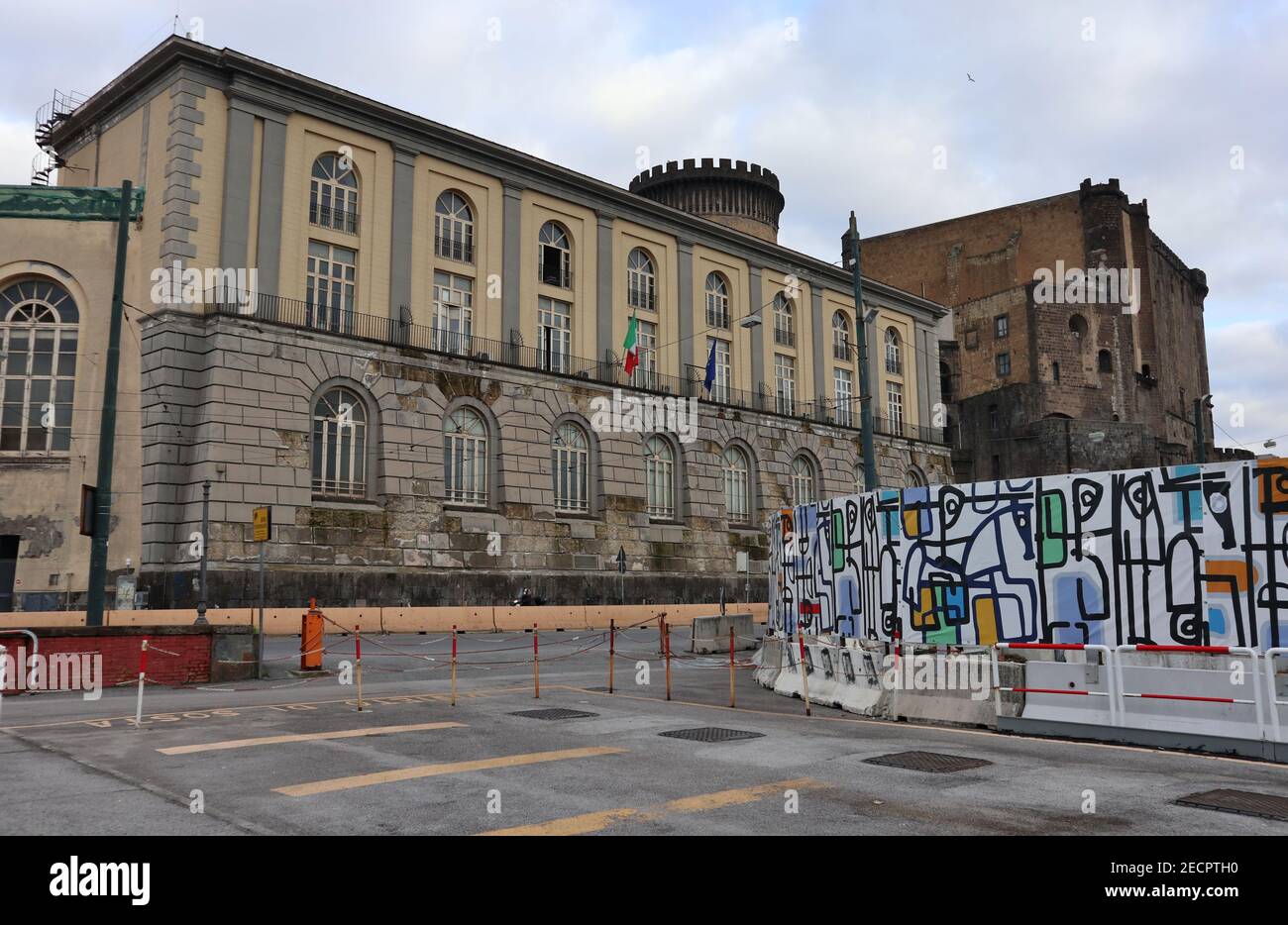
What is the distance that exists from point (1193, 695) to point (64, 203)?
1475 inches

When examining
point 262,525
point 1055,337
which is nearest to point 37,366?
point 262,525

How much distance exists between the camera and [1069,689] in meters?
11.2

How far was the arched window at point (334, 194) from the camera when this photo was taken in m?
36.4

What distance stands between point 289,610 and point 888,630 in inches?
863

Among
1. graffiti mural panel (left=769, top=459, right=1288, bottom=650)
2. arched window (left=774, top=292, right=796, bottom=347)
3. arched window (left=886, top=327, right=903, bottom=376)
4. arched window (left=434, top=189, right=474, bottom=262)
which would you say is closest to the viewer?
graffiti mural panel (left=769, top=459, right=1288, bottom=650)

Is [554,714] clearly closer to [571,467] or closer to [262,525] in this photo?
[262,525]

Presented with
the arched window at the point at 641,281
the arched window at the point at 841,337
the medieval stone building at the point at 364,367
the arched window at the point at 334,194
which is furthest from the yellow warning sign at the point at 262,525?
the arched window at the point at 841,337

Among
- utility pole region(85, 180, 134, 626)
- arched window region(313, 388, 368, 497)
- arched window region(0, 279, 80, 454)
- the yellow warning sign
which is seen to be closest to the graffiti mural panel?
utility pole region(85, 180, 134, 626)

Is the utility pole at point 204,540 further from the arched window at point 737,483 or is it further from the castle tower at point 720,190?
the castle tower at point 720,190

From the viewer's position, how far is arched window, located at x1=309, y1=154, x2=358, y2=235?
36.4 m

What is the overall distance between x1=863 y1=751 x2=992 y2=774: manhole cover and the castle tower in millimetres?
57840

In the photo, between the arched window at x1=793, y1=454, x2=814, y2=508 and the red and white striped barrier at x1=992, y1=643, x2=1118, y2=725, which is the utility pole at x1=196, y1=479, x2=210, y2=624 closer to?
the red and white striped barrier at x1=992, y1=643, x2=1118, y2=725

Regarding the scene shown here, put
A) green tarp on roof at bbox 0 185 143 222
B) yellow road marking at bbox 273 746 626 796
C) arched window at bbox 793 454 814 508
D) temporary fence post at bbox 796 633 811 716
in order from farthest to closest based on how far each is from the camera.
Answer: arched window at bbox 793 454 814 508, green tarp on roof at bbox 0 185 143 222, temporary fence post at bbox 796 633 811 716, yellow road marking at bbox 273 746 626 796

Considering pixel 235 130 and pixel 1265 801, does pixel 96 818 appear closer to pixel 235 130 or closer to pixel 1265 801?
pixel 1265 801
